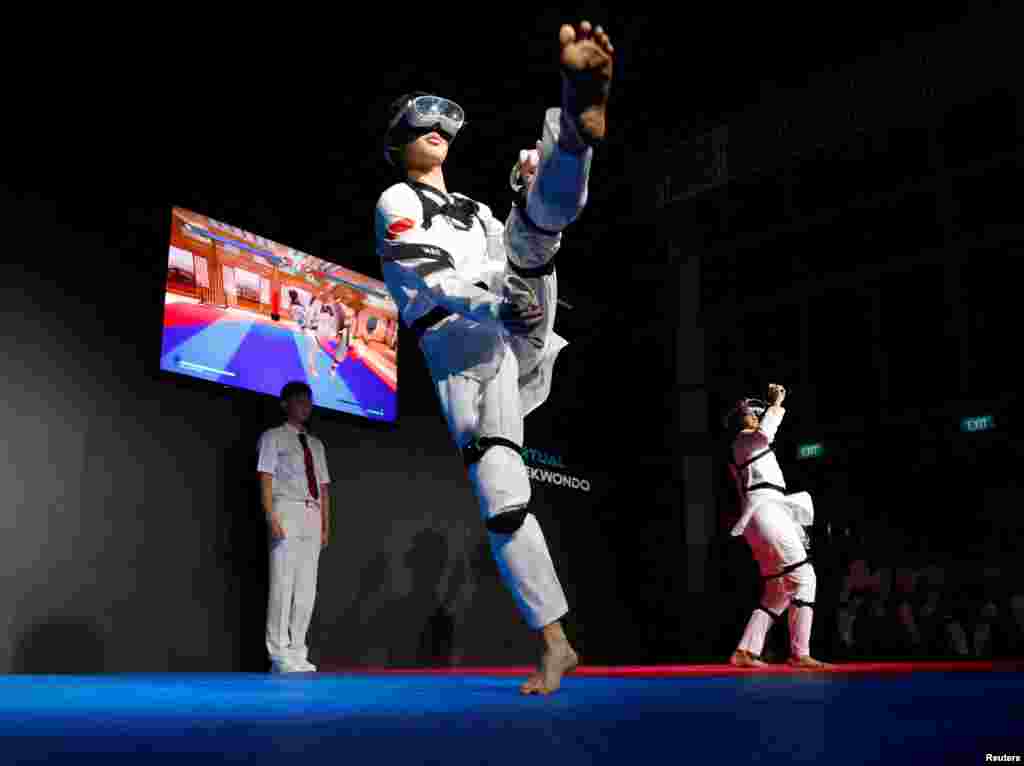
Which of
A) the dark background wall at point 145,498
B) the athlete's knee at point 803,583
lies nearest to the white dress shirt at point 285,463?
the dark background wall at point 145,498

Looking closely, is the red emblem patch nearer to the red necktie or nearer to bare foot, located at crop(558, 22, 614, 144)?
bare foot, located at crop(558, 22, 614, 144)

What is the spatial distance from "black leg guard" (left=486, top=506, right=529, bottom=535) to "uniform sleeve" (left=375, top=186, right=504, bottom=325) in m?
0.52

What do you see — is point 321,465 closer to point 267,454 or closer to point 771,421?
point 267,454

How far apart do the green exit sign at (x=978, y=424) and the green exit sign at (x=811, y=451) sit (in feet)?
4.76

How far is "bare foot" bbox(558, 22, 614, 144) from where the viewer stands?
2164 millimetres

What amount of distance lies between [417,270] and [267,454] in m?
3.74

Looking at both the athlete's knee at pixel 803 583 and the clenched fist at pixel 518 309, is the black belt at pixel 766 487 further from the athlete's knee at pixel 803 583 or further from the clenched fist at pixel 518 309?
the clenched fist at pixel 518 309

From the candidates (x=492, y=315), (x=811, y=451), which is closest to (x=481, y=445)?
(x=492, y=315)

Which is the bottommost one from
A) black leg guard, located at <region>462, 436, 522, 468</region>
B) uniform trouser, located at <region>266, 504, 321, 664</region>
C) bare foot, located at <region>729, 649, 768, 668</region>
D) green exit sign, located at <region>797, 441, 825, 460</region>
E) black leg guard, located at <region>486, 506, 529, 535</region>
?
bare foot, located at <region>729, 649, 768, 668</region>

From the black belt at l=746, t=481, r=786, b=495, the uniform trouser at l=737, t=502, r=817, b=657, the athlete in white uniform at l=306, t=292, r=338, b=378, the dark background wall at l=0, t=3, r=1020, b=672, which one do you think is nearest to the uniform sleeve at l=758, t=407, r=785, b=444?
the black belt at l=746, t=481, r=786, b=495

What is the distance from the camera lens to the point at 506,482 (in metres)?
2.54

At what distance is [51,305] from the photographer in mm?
5707

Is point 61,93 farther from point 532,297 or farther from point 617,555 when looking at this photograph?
point 617,555

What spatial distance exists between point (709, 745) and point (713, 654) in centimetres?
899
